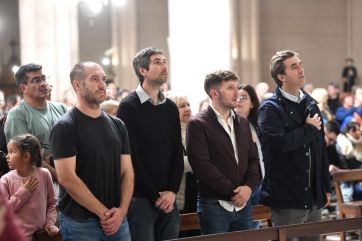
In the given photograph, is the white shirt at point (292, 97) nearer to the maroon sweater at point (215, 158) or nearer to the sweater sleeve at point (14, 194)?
the maroon sweater at point (215, 158)

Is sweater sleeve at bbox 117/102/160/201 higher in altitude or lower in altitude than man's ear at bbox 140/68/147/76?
lower

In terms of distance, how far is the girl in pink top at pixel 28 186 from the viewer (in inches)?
173

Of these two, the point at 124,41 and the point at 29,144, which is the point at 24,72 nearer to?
the point at 29,144

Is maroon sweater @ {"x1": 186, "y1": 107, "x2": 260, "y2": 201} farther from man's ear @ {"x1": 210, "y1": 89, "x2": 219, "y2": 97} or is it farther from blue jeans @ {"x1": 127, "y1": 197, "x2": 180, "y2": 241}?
blue jeans @ {"x1": 127, "y1": 197, "x2": 180, "y2": 241}

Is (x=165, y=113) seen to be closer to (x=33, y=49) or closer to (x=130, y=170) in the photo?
(x=130, y=170)

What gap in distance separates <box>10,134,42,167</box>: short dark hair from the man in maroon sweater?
1108mm

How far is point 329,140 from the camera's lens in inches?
366

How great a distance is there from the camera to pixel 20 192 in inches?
173

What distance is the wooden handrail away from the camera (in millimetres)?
3867

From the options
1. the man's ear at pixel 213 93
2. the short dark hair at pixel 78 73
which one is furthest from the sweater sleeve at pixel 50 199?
the man's ear at pixel 213 93

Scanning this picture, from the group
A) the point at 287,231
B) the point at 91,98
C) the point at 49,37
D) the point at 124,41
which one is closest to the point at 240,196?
the point at 287,231

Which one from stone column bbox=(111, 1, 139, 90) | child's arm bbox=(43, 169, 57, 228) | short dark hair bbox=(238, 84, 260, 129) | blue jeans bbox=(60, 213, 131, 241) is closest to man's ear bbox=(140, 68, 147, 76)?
child's arm bbox=(43, 169, 57, 228)

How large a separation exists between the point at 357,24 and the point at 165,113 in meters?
16.6

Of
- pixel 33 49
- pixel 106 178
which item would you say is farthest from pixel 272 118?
pixel 33 49
